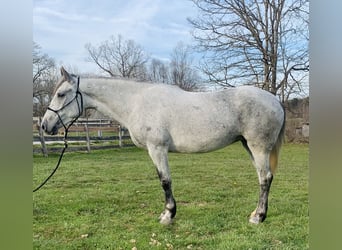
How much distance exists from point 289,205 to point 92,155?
52.4 inches

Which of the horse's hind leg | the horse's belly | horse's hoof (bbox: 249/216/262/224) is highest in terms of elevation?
the horse's belly

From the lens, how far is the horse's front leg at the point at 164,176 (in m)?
1.72

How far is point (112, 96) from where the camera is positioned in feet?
5.79

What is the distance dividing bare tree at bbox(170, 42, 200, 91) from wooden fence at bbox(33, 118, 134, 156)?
0.46 metres

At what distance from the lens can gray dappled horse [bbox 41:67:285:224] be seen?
1706 mm

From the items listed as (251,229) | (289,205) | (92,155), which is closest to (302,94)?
(289,205)

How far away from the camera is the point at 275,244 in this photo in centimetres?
168

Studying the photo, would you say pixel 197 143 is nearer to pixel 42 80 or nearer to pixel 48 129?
pixel 48 129

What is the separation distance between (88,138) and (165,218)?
72cm

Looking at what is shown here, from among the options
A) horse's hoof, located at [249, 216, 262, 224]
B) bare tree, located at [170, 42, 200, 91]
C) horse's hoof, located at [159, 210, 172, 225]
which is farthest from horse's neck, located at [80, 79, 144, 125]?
horse's hoof, located at [249, 216, 262, 224]

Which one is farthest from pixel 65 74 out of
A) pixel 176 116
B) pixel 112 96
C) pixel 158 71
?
pixel 176 116

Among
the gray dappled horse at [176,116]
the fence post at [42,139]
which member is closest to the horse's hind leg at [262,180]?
the gray dappled horse at [176,116]

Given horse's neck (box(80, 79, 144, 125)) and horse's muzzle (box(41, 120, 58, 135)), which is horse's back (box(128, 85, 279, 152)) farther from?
horse's muzzle (box(41, 120, 58, 135))

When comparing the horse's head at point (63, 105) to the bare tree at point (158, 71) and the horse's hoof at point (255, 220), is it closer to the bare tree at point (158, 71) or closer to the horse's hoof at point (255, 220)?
the bare tree at point (158, 71)
